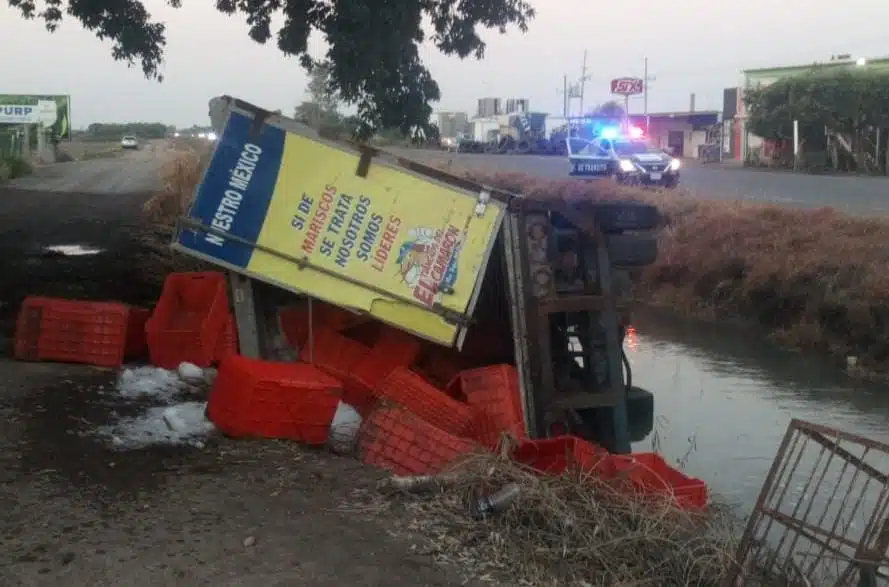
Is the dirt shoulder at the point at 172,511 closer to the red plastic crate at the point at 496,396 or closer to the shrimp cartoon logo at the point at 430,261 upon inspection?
the red plastic crate at the point at 496,396

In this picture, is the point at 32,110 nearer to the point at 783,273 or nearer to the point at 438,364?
the point at 783,273

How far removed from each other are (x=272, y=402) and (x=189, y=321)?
101 inches

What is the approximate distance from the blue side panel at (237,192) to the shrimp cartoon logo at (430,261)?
114 cm

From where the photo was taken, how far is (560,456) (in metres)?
5.94

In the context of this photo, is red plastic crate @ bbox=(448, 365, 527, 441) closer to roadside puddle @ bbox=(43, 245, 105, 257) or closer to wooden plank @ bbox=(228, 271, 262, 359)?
wooden plank @ bbox=(228, 271, 262, 359)

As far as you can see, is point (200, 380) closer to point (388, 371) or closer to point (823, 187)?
point (388, 371)

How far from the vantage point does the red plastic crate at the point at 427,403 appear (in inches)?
262

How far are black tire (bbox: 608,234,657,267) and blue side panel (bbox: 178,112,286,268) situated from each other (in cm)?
265

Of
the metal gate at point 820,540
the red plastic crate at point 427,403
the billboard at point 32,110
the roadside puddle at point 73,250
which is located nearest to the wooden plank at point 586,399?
the red plastic crate at point 427,403

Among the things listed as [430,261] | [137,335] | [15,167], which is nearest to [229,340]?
[137,335]

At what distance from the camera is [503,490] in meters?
5.14

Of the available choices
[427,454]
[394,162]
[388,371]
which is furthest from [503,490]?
[394,162]

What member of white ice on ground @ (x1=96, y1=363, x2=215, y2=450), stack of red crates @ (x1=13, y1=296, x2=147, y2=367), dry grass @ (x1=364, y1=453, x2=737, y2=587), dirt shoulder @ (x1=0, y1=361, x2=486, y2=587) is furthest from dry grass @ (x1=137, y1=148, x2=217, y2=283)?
dry grass @ (x1=364, y1=453, x2=737, y2=587)

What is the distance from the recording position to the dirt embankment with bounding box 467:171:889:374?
13.5 metres
